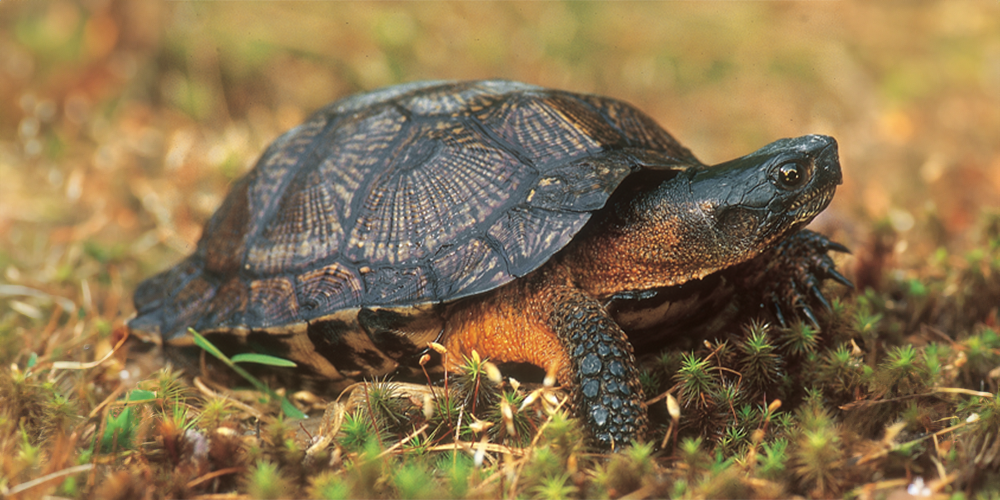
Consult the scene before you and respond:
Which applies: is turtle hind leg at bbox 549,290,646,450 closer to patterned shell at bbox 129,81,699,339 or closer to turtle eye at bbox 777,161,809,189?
patterned shell at bbox 129,81,699,339

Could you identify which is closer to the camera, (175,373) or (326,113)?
(175,373)

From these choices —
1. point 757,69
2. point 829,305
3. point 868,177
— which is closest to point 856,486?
point 829,305

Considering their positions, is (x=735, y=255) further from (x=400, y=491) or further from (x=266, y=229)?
(x=266, y=229)

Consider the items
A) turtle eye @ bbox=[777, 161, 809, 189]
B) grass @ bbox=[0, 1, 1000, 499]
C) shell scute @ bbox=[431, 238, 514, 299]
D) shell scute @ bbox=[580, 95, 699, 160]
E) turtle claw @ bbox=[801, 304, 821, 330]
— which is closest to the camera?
grass @ bbox=[0, 1, 1000, 499]

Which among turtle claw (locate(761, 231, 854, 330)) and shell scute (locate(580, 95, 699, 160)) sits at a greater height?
shell scute (locate(580, 95, 699, 160))

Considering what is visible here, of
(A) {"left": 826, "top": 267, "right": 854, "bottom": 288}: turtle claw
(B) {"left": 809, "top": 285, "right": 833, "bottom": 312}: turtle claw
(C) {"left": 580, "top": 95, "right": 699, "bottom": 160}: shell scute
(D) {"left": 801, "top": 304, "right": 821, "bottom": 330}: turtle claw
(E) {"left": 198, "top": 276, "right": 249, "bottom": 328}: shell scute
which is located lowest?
(E) {"left": 198, "top": 276, "right": 249, "bottom": 328}: shell scute

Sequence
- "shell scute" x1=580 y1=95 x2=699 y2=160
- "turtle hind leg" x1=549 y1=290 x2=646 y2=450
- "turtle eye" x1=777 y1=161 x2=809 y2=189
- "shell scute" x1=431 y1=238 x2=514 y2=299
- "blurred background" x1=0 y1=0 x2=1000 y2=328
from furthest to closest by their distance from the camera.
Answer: "blurred background" x1=0 y1=0 x2=1000 y2=328 < "shell scute" x1=580 y1=95 x2=699 y2=160 < "shell scute" x1=431 y1=238 x2=514 y2=299 < "turtle eye" x1=777 y1=161 x2=809 y2=189 < "turtle hind leg" x1=549 y1=290 x2=646 y2=450

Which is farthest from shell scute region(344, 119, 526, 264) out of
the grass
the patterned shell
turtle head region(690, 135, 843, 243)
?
turtle head region(690, 135, 843, 243)

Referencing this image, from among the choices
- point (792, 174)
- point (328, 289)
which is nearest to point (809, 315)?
point (792, 174)
